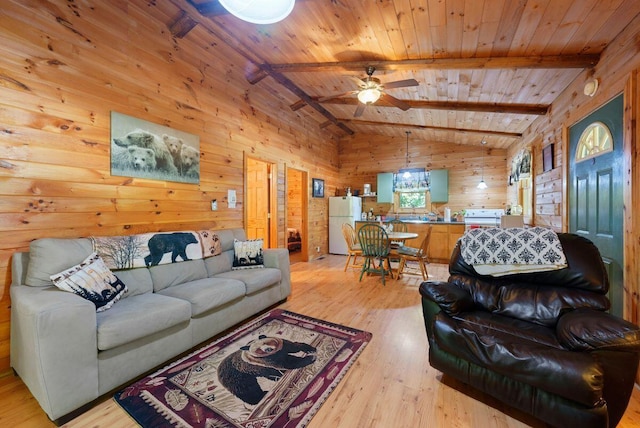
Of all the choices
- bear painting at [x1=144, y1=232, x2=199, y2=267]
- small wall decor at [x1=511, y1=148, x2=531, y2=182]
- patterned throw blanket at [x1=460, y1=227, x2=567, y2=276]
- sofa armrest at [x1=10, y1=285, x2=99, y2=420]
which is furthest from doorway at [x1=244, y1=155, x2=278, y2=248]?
small wall decor at [x1=511, y1=148, x2=531, y2=182]

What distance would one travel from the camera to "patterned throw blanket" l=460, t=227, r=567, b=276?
5.98ft

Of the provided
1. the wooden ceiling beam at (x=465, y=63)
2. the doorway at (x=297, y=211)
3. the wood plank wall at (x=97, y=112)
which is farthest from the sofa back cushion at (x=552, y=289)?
the doorway at (x=297, y=211)

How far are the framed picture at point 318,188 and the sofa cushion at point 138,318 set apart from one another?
14.1ft

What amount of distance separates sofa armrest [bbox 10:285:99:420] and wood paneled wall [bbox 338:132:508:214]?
20.2ft

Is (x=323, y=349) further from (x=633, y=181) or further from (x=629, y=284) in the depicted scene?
(x=633, y=181)

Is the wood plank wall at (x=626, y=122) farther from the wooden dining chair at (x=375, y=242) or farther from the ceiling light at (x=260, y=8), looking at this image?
the ceiling light at (x=260, y=8)

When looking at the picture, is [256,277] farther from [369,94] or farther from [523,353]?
[369,94]

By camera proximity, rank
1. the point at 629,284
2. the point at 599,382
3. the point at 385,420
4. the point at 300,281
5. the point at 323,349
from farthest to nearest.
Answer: the point at 300,281 < the point at 323,349 < the point at 629,284 < the point at 385,420 < the point at 599,382

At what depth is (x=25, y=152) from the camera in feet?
6.52

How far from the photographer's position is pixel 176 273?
2621 millimetres

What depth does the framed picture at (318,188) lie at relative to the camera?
608cm

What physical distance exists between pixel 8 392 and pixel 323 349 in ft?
7.10

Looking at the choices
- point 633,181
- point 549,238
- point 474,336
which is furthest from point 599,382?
point 633,181

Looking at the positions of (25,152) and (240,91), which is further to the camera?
(240,91)
